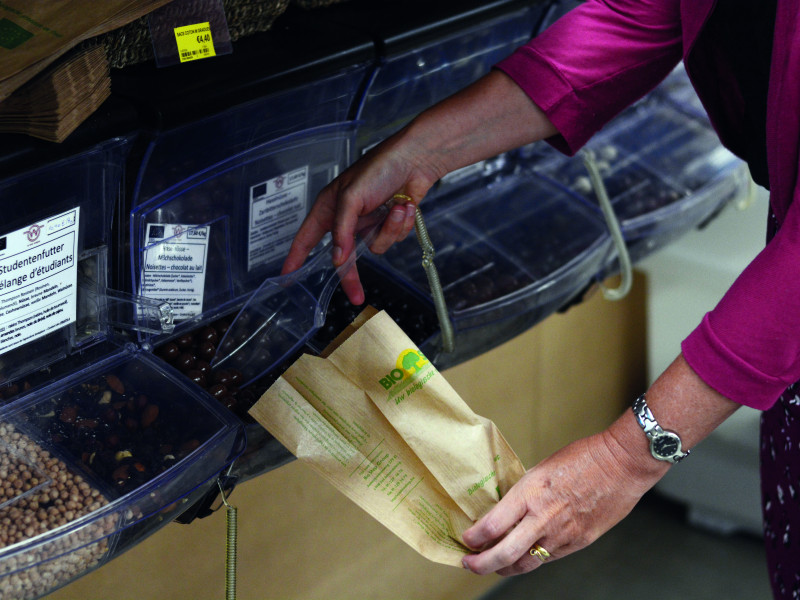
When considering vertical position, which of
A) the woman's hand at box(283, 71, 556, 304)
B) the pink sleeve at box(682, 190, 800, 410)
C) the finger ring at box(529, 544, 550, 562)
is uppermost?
the woman's hand at box(283, 71, 556, 304)

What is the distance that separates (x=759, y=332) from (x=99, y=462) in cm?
76

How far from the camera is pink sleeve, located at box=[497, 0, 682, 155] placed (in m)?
1.29

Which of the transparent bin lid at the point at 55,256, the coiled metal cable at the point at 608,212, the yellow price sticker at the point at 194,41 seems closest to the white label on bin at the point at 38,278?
the transparent bin lid at the point at 55,256

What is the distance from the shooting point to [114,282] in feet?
3.74

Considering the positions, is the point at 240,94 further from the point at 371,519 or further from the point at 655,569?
the point at 655,569

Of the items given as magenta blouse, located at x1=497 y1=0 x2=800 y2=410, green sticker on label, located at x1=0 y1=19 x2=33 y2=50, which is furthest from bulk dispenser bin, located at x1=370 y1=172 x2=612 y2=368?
green sticker on label, located at x1=0 y1=19 x2=33 y2=50

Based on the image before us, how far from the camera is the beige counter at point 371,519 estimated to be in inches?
59.8

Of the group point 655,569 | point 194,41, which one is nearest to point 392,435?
point 194,41

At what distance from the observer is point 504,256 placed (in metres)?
1.61

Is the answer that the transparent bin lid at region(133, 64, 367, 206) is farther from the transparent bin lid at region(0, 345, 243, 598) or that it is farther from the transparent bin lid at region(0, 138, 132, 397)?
the transparent bin lid at region(0, 345, 243, 598)

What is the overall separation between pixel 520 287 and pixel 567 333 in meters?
0.88

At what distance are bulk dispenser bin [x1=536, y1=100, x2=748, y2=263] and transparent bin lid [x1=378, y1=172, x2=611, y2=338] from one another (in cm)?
9

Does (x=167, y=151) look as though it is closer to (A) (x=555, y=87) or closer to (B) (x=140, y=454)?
(B) (x=140, y=454)

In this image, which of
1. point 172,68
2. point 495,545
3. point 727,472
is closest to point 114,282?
point 172,68
